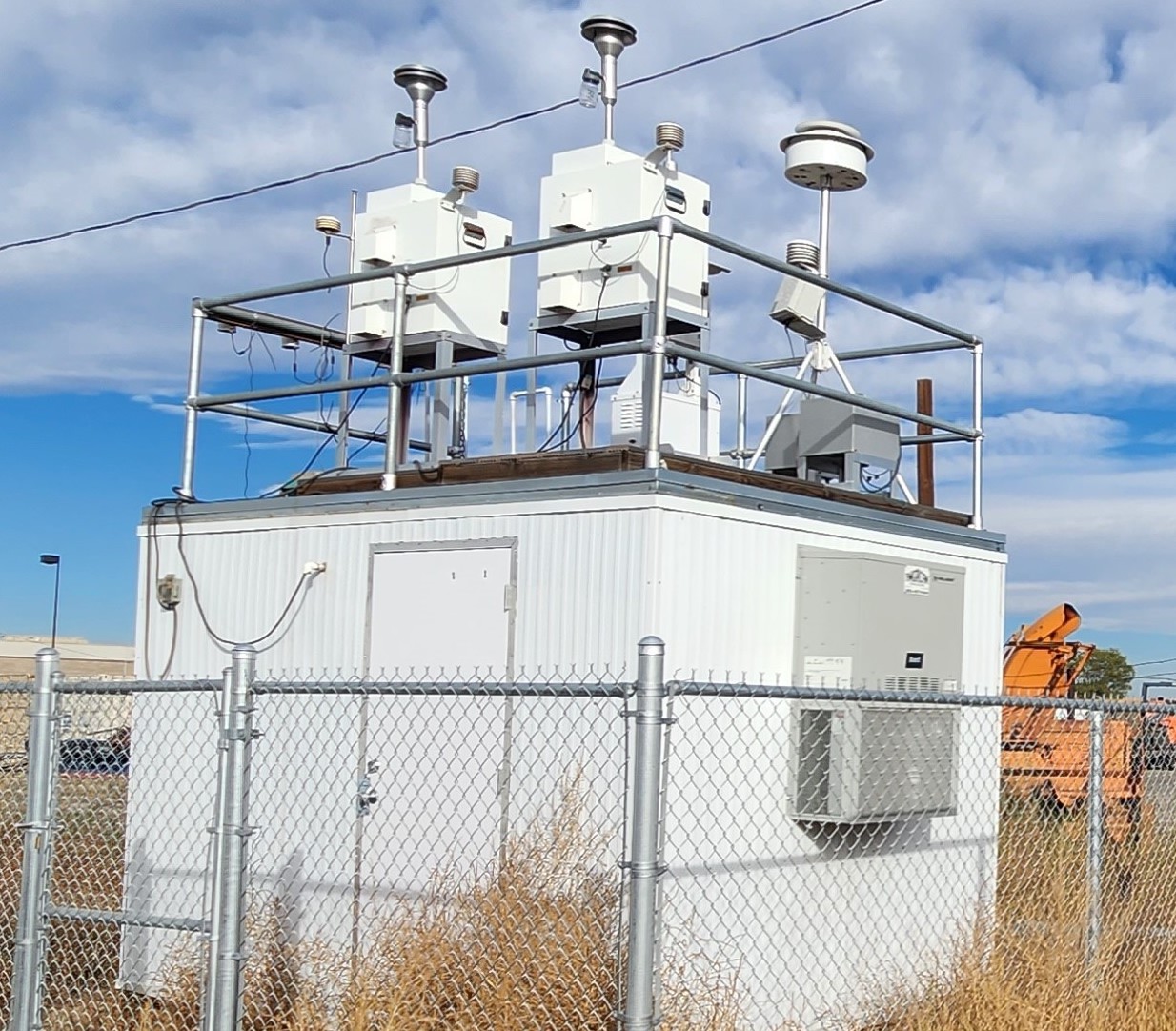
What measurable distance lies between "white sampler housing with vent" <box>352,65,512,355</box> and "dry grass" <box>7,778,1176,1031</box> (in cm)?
338

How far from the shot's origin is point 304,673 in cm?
742

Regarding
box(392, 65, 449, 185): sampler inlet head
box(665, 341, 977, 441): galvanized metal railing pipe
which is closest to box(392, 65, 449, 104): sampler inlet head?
box(392, 65, 449, 185): sampler inlet head

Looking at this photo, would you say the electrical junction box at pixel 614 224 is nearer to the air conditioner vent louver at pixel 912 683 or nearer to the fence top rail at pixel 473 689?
the air conditioner vent louver at pixel 912 683

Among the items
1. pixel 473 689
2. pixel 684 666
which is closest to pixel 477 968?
pixel 473 689

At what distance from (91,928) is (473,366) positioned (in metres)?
4.34

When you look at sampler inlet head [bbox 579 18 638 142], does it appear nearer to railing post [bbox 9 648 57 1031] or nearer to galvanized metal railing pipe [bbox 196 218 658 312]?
galvanized metal railing pipe [bbox 196 218 658 312]

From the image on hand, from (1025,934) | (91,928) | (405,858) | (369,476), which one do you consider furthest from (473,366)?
(91,928)

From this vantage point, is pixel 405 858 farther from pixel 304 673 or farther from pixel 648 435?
pixel 648 435

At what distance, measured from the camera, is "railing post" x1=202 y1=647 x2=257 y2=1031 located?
16.6 feet

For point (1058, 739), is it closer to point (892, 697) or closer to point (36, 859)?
point (892, 697)

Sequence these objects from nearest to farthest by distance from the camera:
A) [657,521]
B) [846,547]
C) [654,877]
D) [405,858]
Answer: [654,877], [657,521], [405,858], [846,547]

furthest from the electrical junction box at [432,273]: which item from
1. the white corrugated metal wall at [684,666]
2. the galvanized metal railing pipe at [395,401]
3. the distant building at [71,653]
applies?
the distant building at [71,653]

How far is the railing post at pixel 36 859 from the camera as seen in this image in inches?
222

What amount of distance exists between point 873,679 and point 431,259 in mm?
3621
